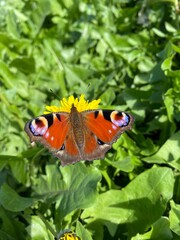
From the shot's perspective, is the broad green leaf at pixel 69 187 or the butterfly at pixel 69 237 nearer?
the butterfly at pixel 69 237

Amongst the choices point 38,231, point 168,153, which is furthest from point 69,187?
point 168,153

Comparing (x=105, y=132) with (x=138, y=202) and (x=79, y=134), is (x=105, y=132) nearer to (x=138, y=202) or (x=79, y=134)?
(x=79, y=134)

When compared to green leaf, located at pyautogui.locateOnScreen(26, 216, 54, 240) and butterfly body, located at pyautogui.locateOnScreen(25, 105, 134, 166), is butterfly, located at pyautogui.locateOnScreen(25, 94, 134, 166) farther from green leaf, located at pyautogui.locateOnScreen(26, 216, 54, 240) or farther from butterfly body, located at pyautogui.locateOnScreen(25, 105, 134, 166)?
green leaf, located at pyautogui.locateOnScreen(26, 216, 54, 240)

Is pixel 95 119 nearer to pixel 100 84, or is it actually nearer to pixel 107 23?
pixel 100 84

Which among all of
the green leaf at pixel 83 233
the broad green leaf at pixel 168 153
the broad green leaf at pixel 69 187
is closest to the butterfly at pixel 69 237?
the green leaf at pixel 83 233

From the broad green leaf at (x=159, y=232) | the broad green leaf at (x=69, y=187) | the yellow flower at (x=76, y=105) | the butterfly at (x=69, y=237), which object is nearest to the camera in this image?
the butterfly at (x=69, y=237)

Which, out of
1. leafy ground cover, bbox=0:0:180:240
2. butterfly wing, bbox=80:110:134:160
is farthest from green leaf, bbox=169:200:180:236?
butterfly wing, bbox=80:110:134:160

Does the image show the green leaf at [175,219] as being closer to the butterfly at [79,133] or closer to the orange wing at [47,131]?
the butterfly at [79,133]
